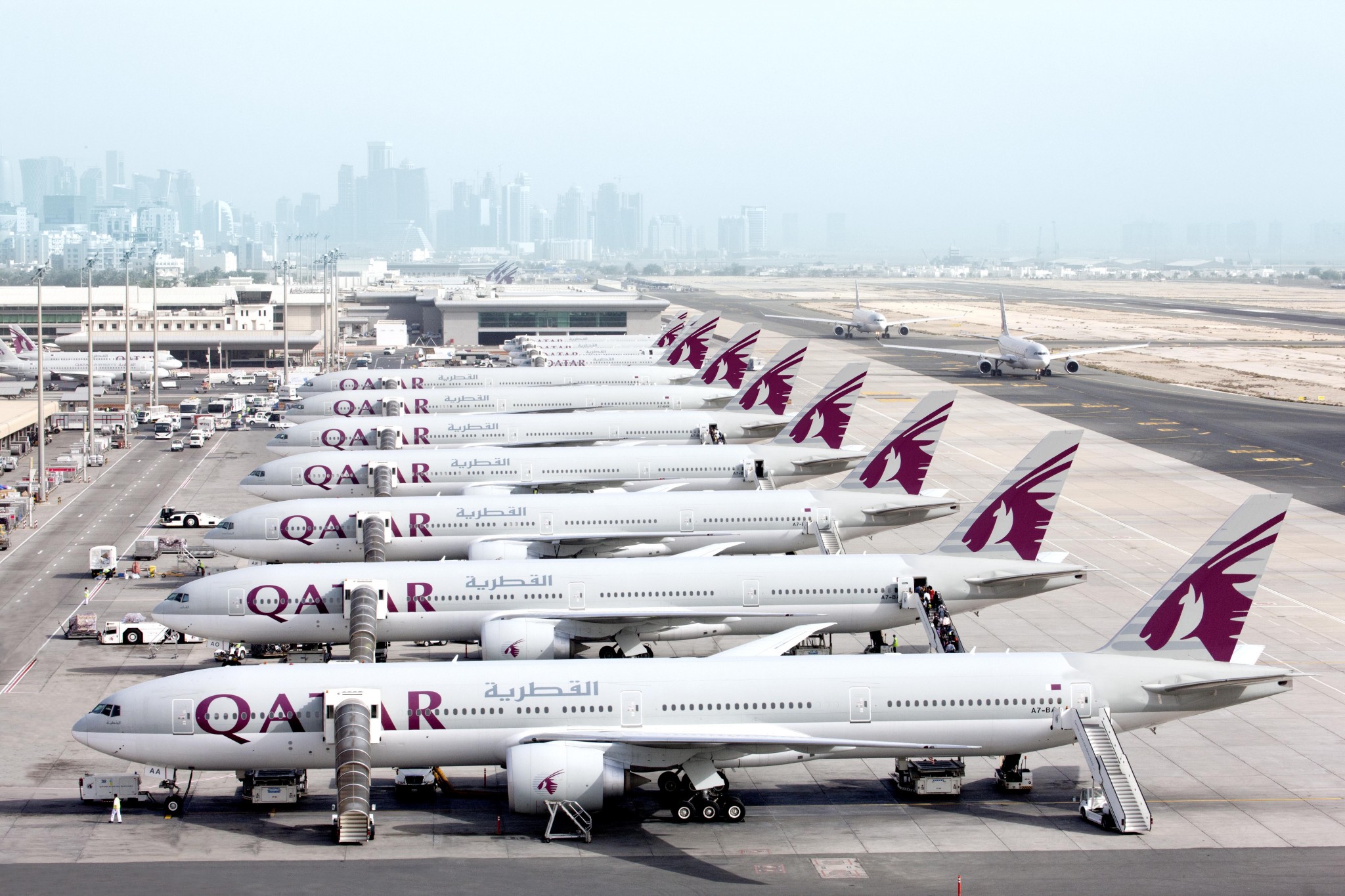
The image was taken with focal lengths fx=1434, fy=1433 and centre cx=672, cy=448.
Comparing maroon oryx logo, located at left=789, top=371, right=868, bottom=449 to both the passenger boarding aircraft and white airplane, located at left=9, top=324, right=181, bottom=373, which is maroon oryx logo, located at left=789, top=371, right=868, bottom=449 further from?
white airplane, located at left=9, top=324, right=181, bottom=373

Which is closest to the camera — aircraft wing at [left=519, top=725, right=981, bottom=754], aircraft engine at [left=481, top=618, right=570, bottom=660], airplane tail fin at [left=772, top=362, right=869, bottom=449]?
aircraft wing at [left=519, top=725, right=981, bottom=754]

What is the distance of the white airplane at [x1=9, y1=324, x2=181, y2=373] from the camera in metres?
156

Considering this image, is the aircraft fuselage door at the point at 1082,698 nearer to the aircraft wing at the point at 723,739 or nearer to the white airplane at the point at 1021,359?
the aircraft wing at the point at 723,739

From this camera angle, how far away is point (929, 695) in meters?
36.7

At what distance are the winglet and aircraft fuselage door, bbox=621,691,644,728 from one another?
4593 mm

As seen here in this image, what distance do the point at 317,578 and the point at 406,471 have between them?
21888 millimetres

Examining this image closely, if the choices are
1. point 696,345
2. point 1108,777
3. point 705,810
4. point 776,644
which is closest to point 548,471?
point 776,644

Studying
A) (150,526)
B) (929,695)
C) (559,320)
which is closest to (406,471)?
(150,526)

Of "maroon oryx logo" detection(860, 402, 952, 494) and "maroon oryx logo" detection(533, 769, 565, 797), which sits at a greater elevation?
"maroon oryx logo" detection(860, 402, 952, 494)

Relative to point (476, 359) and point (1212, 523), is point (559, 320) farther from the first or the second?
point (1212, 523)

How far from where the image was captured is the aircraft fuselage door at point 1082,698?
36.9 meters

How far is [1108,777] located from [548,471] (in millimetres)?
39526

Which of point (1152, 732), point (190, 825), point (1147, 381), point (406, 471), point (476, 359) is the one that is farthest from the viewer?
point (476, 359)

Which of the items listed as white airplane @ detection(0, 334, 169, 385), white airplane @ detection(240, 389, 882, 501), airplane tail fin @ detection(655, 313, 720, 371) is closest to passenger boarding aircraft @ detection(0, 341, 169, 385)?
white airplane @ detection(0, 334, 169, 385)
